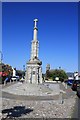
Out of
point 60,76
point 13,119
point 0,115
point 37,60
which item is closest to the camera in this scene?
point 13,119

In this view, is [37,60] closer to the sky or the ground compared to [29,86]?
closer to the sky

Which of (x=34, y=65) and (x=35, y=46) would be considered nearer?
(x=34, y=65)

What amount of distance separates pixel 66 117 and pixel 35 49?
26.4 meters

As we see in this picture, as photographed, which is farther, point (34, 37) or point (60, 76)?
point (60, 76)

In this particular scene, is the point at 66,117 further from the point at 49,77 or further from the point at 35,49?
the point at 49,77

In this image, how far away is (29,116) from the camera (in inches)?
520

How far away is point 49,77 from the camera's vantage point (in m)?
79.9

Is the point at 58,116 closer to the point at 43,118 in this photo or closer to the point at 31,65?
the point at 43,118

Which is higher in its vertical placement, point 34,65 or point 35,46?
point 35,46

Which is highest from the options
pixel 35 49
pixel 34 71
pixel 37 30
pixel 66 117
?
pixel 37 30

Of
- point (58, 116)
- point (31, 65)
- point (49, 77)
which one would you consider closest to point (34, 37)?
point (31, 65)

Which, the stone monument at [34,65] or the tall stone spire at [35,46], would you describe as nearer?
the stone monument at [34,65]

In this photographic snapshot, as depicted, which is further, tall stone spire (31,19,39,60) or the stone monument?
tall stone spire (31,19,39,60)

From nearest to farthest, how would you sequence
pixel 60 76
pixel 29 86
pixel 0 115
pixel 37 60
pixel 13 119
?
pixel 13 119 < pixel 0 115 < pixel 29 86 < pixel 37 60 < pixel 60 76
